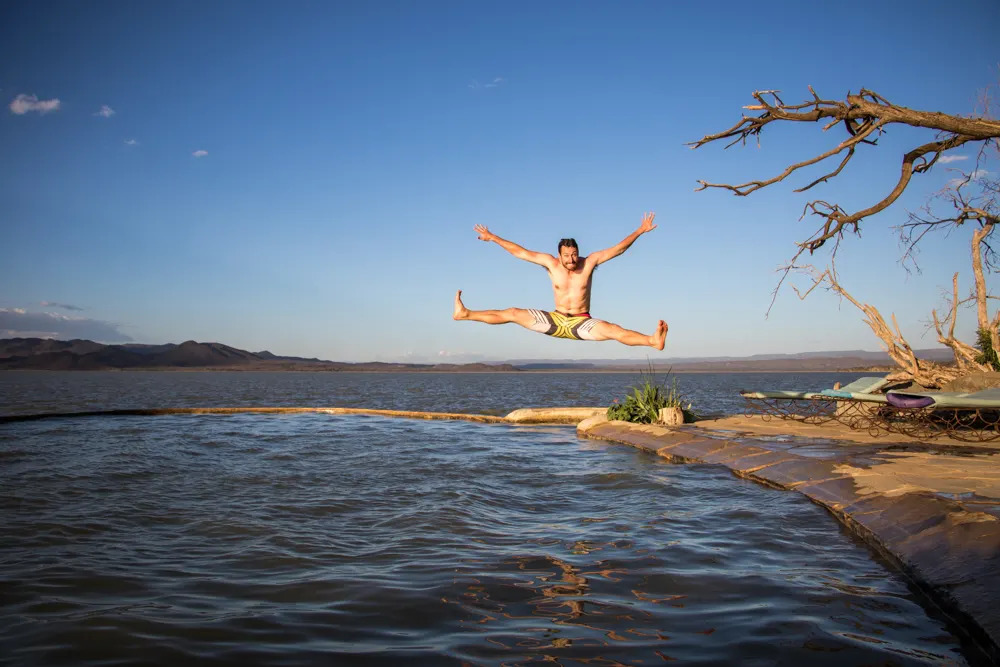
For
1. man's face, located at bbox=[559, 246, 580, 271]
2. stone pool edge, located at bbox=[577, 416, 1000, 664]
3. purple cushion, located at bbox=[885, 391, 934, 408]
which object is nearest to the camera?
stone pool edge, located at bbox=[577, 416, 1000, 664]

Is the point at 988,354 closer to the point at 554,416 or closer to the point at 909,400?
the point at 909,400

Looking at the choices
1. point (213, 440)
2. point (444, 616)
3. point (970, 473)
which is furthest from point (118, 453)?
point (970, 473)

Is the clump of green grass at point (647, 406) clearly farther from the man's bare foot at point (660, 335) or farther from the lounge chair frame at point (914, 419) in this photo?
the man's bare foot at point (660, 335)

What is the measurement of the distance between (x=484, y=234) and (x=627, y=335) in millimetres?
2590

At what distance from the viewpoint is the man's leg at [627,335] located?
8.47m

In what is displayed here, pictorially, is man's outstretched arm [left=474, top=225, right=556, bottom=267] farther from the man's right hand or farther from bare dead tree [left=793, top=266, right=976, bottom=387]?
bare dead tree [left=793, top=266, right=976, bottom=387]

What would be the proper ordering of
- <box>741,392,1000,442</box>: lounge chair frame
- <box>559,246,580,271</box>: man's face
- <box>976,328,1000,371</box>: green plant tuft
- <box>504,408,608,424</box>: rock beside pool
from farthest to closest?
<box>504,408,608,424</box>: rock beside pool < <box>976,328,1000,371</box>: green plant tuft < <box>741,392,1000,442</box>: lounge chair frame < <box>559,246,580,271</box>: man's face

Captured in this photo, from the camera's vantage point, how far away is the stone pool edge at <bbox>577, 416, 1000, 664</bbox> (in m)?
4.76

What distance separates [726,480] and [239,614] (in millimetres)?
8206

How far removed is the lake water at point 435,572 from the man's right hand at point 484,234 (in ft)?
12.4

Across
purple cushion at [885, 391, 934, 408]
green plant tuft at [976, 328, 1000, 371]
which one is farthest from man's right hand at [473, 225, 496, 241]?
green plant tuft at [976, 328, 1000, 371]

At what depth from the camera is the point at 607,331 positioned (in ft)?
29.8

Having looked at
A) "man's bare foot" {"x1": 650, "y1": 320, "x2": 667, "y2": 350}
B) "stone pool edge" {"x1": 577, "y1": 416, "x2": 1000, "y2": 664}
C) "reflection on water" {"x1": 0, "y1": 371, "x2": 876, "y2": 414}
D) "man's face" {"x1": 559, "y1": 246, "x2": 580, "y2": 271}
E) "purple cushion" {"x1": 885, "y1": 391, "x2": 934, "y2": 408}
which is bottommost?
"reflection on water" {"x1": 0, "y1": 371, "x2": 876, "y2": 414}

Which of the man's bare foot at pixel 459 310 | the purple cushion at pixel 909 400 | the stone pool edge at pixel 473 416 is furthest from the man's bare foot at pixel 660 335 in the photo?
the stone pool edge at pixel 473 416
